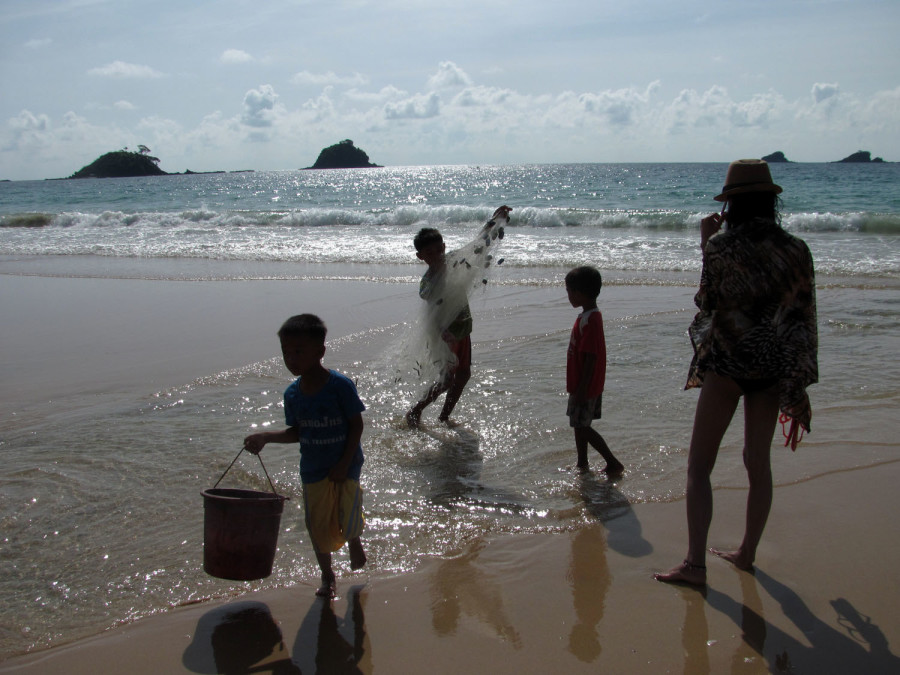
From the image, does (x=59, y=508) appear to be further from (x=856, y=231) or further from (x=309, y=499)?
(x=856, y=231)

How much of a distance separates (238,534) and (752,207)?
8.03 ft

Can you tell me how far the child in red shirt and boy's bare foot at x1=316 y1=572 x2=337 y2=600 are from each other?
5.70ft

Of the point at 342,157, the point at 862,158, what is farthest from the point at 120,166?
the point at 862,158

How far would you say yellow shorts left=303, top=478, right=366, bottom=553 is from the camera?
3.15 metres

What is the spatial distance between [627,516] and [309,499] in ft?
5.61

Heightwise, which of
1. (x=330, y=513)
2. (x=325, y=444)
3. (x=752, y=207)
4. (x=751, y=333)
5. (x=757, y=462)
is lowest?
(x=330, y=513)

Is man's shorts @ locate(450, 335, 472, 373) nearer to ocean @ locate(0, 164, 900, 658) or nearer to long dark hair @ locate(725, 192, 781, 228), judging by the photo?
ocean @ locate(0, 164, 900, 658)

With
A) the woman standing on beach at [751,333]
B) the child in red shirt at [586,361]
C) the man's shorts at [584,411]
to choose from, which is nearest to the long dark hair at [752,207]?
the woman standing on beach at [751,333]

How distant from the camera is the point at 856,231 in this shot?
21344mm

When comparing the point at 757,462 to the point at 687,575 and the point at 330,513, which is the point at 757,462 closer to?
the point at 687,575

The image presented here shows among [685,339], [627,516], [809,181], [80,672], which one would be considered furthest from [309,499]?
[809,181]

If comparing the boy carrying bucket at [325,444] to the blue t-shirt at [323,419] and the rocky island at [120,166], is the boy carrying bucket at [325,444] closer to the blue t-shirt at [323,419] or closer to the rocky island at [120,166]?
the blue t-shirt at [323,419]

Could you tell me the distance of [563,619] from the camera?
2.95 meters

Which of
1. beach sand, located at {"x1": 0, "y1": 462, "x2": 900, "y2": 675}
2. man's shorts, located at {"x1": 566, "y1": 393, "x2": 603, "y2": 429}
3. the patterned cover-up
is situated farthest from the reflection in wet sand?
the patterned cover-up
